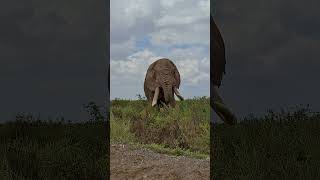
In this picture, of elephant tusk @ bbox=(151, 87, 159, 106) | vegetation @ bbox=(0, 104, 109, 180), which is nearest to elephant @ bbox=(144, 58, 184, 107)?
elephant tusk @ bbox=(151, 87, 159, 106)

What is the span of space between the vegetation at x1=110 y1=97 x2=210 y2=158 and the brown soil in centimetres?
19

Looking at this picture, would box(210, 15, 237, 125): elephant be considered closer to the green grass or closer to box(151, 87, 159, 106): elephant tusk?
box(151, 87, 159, 106): elephant tusk

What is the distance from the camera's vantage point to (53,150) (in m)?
9.62

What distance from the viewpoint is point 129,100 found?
31.5 feet

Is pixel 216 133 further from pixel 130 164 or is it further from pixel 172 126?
pixel 130 164

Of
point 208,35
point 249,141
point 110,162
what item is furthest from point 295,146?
point 110,162

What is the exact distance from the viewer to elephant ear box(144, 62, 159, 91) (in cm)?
980

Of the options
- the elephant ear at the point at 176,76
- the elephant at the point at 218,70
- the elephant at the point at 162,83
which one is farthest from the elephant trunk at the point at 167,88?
the elephant at the point at 218,70

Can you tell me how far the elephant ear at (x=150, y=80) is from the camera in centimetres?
980

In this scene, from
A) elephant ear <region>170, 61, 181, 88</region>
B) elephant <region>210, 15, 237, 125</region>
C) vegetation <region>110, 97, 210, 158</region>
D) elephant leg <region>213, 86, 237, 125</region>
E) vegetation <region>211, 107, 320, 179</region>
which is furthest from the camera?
elephant leg <region>213, 86, 237, 125</region>

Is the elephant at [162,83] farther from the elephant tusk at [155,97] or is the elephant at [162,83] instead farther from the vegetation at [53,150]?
the vegetation at [53,150]

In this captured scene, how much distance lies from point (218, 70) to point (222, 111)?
81 cm

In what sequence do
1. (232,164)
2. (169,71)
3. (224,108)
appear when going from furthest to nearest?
1. (224,108)
2. (169,71)
3. (232,164)

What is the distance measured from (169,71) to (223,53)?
152 centimetres
